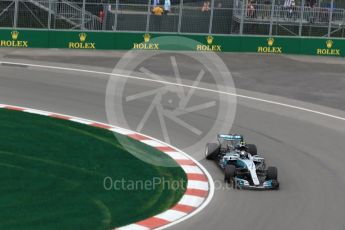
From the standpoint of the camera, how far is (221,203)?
17562 mm

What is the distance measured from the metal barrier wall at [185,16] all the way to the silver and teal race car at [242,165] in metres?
17.6

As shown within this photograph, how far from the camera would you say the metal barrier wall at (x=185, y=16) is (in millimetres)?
36750

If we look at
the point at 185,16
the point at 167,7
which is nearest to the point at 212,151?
the point at 185,16

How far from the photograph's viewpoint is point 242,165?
19.3 m

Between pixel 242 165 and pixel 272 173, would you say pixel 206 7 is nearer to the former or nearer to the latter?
pixel 242 165

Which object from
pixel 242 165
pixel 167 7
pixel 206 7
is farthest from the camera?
pixel 206 7

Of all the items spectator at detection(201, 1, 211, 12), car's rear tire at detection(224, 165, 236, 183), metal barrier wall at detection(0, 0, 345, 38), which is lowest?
car's rear tire at detection(224, 165, 236, 183)

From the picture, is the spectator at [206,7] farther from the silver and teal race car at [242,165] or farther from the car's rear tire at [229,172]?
the car's rear tire at [229,172]

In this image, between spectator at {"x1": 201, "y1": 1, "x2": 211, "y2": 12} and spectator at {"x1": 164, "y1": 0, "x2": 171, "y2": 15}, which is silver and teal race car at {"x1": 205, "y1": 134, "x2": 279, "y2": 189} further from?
spectator at {"x1": 201, "y1": 1, "x2": 211, "y2": 12}

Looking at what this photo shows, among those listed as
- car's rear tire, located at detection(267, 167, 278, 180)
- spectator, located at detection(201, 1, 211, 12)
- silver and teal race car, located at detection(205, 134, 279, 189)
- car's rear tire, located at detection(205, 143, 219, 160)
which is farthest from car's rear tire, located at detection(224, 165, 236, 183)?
spectator, located at detection(201, 1, 211, 12)

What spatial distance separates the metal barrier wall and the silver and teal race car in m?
17.6

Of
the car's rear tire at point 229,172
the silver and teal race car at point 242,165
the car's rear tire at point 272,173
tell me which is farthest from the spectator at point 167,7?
the car's rear tire at point 272,173

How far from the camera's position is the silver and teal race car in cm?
1869

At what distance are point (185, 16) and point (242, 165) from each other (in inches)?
800
